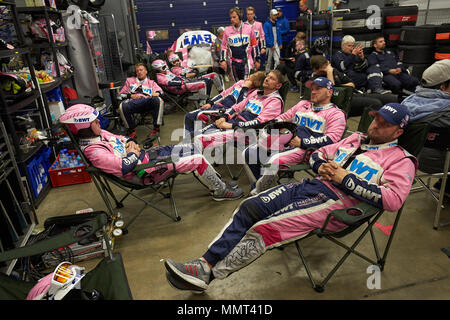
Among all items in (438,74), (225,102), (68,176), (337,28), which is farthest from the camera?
(337,28)

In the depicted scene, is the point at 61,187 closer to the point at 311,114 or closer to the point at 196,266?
the point at 196,266

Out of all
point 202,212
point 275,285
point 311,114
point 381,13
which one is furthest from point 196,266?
point 381,13

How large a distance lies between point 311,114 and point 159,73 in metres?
3.95

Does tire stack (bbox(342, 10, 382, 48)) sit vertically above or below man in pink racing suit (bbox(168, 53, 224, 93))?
above

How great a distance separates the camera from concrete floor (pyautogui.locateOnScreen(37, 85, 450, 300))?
82.0 inches

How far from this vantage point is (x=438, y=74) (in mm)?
2512

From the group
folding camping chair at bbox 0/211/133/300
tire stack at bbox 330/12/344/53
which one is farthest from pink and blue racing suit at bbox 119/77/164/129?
tire stack at bbox 330/12/344/53

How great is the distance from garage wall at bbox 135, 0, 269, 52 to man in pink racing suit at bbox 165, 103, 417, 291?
9625mm

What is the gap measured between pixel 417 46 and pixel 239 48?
129 inches

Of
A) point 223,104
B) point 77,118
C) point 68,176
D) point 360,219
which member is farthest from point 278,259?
point 68,176

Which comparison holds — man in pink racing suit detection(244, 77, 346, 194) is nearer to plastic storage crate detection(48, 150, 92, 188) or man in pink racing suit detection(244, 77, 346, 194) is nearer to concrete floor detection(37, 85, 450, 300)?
concrete floor detection(37, 85, 450, 300)

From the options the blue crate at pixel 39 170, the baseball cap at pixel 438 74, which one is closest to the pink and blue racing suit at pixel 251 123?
the baseball cap at pixel 438 74

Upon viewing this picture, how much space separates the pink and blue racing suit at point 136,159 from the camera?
2.59 metres

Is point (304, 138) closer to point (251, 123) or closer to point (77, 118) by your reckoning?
point (251, 123)
